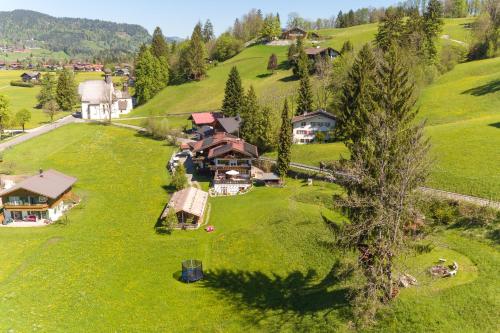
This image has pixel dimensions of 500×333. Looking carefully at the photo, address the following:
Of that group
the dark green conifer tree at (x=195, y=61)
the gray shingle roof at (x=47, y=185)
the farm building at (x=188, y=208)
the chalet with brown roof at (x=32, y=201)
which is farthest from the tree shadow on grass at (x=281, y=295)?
the dark green conifer tree at (x=195, y=61)

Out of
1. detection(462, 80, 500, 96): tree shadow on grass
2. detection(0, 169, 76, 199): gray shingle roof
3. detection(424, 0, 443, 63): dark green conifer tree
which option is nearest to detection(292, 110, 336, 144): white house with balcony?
detection(462, 80, 500, 96): tree shadow on grass

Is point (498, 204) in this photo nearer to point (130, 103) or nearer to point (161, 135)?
point (161, 135)

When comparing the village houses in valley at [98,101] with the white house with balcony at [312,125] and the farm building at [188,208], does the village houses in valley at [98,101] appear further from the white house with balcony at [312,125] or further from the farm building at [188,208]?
the farm building at [188,208]

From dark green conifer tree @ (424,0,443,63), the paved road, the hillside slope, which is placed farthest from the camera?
the hillside slope

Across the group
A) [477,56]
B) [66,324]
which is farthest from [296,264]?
[477,56]

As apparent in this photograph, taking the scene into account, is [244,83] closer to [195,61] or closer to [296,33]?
[195,61]

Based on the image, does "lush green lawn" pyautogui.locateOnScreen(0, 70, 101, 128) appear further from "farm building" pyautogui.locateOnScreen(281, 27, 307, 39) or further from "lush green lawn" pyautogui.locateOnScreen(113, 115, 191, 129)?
"farm building" pyautogui.locateOnScreen(281, 27, 307, 39)
